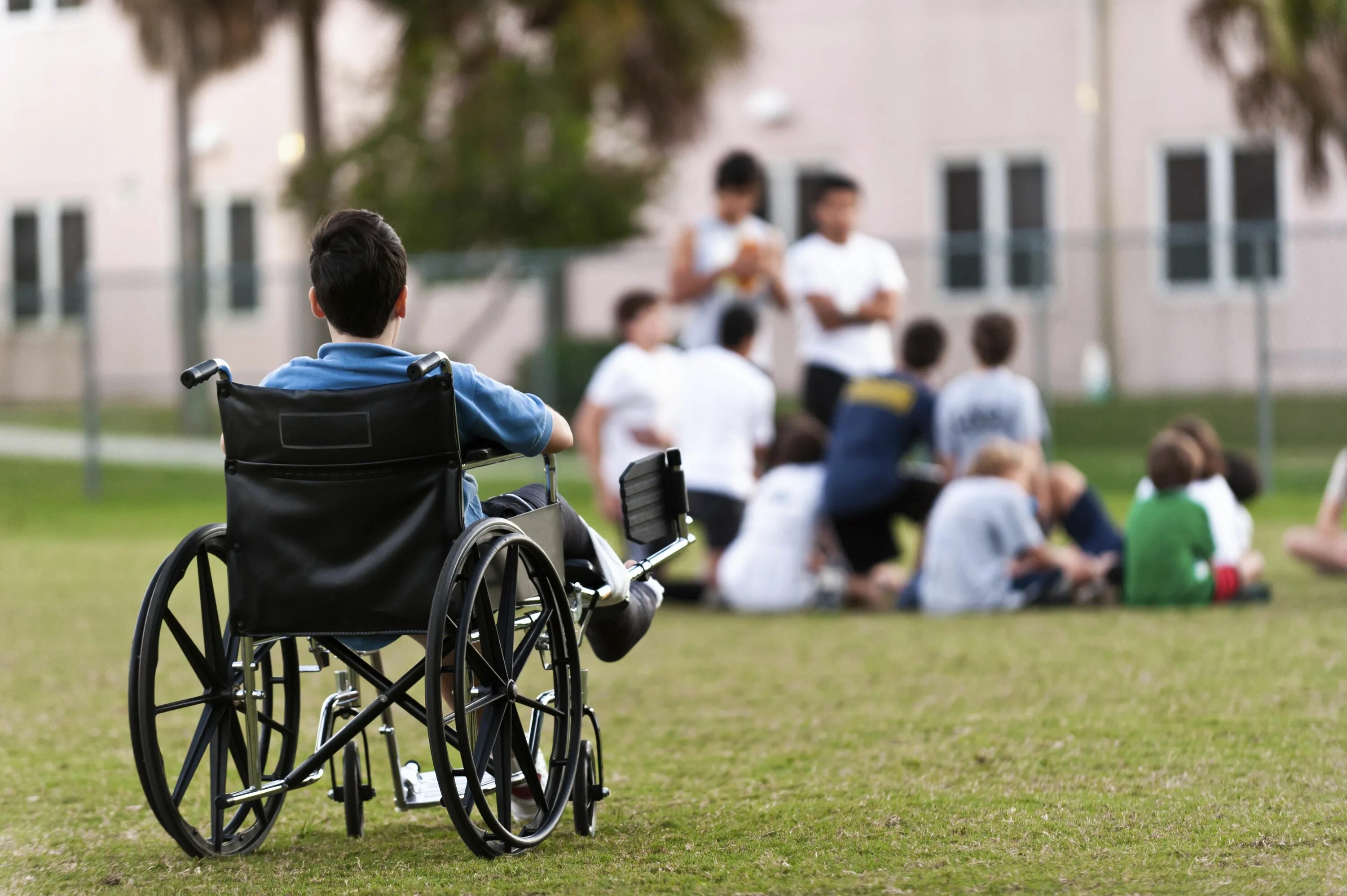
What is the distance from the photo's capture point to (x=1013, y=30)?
22.1 metres

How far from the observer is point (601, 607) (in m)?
4.34

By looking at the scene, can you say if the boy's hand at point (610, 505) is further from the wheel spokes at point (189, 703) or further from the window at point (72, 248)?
the window at point (72, 248)

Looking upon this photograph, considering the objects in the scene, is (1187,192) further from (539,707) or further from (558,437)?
(539,707)

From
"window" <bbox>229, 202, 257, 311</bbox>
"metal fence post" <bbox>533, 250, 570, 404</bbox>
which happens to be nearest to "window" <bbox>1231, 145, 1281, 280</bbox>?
"metal fence post" <bbox>533, 250, 570, 404</bbox>

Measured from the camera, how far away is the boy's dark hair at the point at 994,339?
907 cm

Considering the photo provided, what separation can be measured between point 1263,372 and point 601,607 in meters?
11.2

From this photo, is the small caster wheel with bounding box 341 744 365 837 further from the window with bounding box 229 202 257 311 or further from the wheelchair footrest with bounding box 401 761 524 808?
the window with bounding box 229 202 257 311

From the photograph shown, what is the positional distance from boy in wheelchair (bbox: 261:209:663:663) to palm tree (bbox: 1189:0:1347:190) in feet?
43.2

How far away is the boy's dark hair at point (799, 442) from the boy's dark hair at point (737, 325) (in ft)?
1.50

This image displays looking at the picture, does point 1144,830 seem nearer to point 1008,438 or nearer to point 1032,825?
point 1032,825

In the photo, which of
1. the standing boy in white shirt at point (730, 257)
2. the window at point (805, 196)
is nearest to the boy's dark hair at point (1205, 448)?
the standing boy in white shirt at point (730, 257)

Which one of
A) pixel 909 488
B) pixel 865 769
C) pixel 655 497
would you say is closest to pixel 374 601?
pixel 655 497

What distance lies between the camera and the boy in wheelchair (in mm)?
3936

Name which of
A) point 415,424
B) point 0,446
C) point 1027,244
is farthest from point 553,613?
point 0,446
